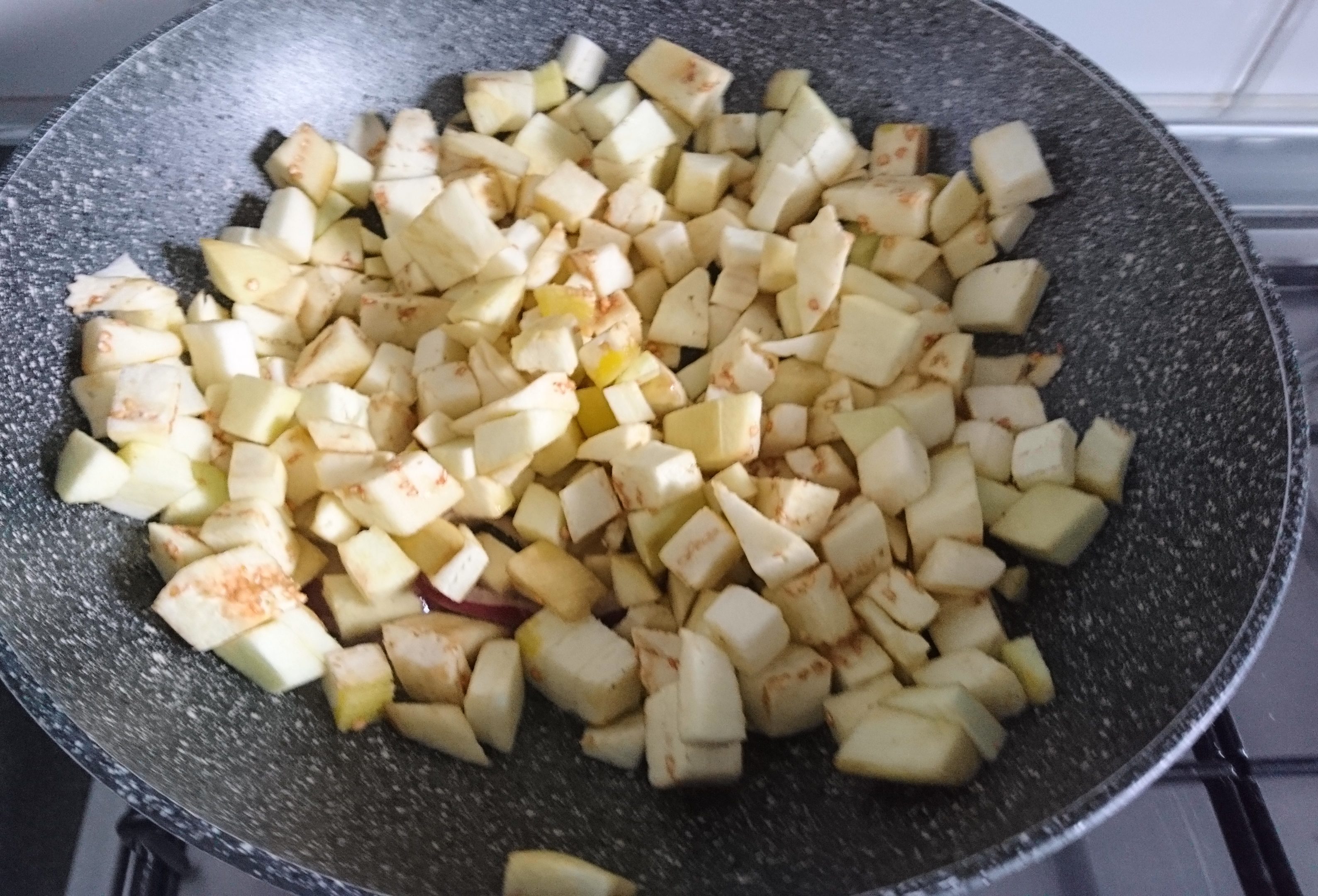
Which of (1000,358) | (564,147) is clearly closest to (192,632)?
(564,147)

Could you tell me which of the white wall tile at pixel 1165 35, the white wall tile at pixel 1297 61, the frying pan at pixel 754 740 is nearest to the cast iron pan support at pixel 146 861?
the frying pan at pixel 754 740

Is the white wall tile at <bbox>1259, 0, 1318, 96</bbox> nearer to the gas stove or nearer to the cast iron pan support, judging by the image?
the gas stove

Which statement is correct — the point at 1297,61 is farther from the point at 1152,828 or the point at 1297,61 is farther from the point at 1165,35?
the point at 1152,828

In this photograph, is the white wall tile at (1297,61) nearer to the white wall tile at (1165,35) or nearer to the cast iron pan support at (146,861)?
the white wall tile at (1165,35)

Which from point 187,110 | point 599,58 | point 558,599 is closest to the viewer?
point 558,599

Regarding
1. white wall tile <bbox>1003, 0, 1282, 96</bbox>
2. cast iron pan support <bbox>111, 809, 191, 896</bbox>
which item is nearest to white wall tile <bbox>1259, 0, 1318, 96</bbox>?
white wall tile <bbox>1003, 0, 1282, 96</bbox>

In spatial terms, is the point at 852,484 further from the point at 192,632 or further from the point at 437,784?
the point at 192,632
